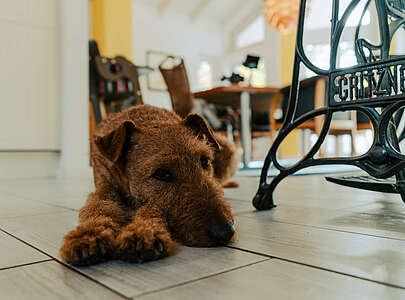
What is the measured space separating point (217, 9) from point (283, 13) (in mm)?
4873

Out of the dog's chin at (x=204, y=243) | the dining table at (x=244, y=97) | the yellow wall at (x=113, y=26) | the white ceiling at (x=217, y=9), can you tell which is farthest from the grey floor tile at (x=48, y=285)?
the white ceiling at (x=217, y=9)

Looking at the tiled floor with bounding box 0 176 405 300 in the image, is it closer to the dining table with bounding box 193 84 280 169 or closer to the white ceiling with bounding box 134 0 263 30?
the dining table with bounding box 193 84 280 169

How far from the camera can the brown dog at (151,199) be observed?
740 millimetres

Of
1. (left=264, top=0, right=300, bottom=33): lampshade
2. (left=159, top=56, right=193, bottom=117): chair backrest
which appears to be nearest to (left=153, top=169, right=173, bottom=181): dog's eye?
(left=159, top=56, right=193, bottom=117): chair backrest

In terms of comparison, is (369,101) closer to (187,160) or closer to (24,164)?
(187,160)

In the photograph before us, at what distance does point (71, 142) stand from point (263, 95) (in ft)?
7.65

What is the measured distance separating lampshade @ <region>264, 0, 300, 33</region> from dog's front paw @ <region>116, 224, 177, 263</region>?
5.44 metres

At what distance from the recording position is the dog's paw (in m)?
0.71

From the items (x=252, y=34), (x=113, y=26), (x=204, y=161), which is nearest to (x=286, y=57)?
(x=252, y=34)

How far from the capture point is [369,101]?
105 centimetres

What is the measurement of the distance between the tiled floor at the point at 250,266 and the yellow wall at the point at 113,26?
21.6 ft

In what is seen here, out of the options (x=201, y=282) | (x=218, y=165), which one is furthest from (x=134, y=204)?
(x=218, y=165)

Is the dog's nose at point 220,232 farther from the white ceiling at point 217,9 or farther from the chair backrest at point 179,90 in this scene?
the white ceiling at point 217,9

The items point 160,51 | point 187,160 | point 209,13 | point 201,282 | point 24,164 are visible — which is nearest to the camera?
point 201,282
